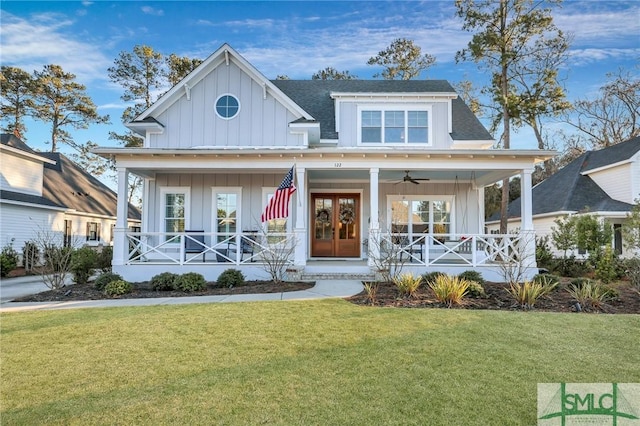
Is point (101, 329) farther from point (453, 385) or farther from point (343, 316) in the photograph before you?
point (453, 385)

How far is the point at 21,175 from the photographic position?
15.5 meters

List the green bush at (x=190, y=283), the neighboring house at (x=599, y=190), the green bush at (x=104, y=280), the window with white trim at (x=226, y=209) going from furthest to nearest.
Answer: the neighboring house at (x=599, y=190) → the window with white trim at (x=226, y=209) → the green bush at (x=104, y=280) → the green bush at (x=190, y=283)

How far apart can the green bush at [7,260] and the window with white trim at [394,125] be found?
1306cm

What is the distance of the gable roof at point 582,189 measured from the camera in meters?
16.7

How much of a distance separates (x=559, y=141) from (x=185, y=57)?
2742 cm

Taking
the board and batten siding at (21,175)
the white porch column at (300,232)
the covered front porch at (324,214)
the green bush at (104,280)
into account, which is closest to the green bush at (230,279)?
the covered front porch at (324,214)

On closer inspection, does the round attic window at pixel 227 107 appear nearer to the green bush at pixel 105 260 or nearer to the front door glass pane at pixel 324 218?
the front door glass pane at pixel 324 218

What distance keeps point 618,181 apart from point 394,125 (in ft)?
39.4

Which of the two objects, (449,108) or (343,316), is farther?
(449,108)

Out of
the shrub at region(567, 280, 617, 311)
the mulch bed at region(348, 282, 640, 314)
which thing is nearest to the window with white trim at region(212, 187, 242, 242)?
the mulch bed at region(348, 282, 640, 314)

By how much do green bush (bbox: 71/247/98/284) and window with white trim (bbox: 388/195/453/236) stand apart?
9.38 meters

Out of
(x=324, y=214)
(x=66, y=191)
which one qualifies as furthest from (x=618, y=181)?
(x=66, y=191)

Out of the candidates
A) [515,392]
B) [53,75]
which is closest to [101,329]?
[515,392]

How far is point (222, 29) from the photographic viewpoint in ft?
45.4
